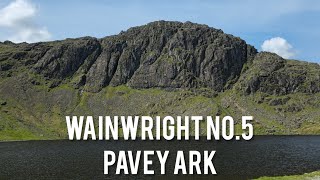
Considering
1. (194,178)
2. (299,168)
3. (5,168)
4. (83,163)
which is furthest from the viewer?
(83,163)

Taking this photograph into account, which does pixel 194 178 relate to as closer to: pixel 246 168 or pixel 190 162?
pixel 246 168

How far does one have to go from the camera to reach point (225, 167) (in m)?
112

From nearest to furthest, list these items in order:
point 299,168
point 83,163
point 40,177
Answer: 1. point 40,177
2. point 299,168
3. point 83,163

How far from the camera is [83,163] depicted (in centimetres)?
12862

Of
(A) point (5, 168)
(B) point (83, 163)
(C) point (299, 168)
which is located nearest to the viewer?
(C) point (299, 168)

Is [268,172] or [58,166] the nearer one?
[268,172]

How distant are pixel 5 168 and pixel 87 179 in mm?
35392

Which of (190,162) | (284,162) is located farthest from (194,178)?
(284,162)

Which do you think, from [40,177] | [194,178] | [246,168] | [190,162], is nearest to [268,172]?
[246,168]

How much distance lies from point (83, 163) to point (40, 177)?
89.6 ft

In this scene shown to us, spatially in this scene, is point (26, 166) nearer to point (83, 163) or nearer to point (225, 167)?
→ point (83, 163)

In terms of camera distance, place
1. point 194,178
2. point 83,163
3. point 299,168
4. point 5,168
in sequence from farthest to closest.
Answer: point 83,163, point 5,168, point 299,168, point 194,178

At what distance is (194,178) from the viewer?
3686 inches

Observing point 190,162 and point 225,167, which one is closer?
point 225,167
